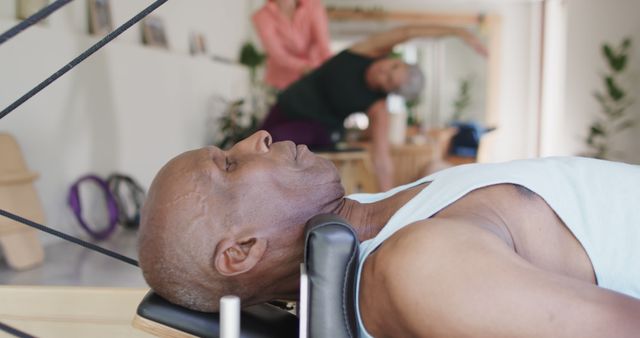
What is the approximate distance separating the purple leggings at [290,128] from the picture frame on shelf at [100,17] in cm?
130

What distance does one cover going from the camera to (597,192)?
106 centimetres

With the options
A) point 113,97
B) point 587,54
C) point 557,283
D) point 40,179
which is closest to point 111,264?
point 40,179

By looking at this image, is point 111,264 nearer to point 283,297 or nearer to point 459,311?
point 283,297

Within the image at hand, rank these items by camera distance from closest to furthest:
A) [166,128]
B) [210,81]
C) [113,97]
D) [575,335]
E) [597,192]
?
[575,335] < [597,192] < [113,97] < [166,128] < [210,81]

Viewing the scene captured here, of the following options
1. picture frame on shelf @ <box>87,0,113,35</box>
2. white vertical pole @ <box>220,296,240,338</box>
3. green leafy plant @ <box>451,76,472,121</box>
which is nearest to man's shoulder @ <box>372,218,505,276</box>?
white vertical pole @ <box>220,296,240,338</box>

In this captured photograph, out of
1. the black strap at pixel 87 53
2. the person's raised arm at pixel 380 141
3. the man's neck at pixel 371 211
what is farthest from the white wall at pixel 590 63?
the black strap at pixel 87 53

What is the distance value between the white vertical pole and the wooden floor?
0.56 m

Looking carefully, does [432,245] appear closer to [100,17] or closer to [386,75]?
[386,75]

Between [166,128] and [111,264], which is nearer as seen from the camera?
[111,264]

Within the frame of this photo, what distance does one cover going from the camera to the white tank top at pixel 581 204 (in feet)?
3.21

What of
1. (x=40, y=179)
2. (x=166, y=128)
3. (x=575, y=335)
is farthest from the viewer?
(x=166, y=128)

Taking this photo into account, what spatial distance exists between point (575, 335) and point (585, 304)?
0.13ft

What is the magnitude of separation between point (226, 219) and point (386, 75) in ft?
8.62

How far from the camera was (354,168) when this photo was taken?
4594 mm
